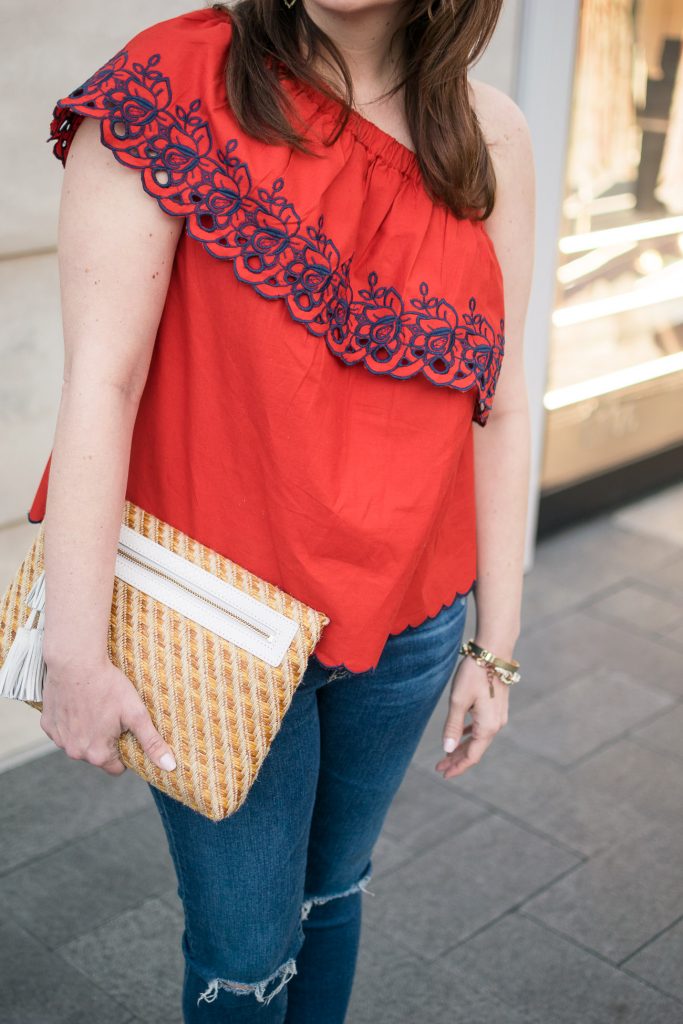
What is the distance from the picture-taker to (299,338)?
1107mm

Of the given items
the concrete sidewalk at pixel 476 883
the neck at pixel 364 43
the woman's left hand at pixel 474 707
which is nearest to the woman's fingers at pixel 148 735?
the woman's left hand at pixel 474 707

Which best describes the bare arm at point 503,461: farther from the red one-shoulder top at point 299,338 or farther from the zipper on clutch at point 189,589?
the zipper on clutch at point 189,589

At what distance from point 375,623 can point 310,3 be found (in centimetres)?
65

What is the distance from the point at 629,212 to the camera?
4.16 meters

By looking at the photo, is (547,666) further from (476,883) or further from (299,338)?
(299,338)

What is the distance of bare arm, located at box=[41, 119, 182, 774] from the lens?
3.42 ft

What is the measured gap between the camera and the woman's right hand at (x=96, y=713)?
3.62 feet

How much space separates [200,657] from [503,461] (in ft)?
1.78

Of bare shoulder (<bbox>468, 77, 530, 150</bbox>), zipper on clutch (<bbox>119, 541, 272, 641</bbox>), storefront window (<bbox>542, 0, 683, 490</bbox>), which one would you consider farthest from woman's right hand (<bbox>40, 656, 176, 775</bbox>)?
storefront window (<bbox>542, 0, 683, 490</bbox>)

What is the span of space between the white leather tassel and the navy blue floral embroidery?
41cm

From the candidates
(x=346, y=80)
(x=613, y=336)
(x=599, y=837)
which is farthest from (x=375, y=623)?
(x=613, y=336)

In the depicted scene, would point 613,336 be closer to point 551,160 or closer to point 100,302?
point 551,160

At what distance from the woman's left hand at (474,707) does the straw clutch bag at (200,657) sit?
42cm

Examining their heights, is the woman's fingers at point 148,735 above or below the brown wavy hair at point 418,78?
below
